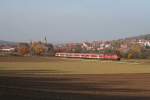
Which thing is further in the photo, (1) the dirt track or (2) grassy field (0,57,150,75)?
(2) grassy field (0,57,150,75)

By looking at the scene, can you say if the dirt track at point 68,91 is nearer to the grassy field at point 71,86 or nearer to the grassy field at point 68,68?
the grassy field at point 71,86

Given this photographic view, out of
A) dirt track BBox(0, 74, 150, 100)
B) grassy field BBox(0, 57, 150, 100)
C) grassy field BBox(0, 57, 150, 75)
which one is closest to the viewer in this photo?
dirt track BBox(0, 74, 150, 100)

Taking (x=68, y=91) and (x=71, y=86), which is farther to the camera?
(x=71, y=86)

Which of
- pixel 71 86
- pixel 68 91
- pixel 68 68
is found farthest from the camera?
pixel 68 68

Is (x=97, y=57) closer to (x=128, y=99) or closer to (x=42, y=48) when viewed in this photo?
(x=42, y=48)

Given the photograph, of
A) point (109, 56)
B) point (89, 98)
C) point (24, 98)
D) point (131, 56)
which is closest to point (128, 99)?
point (89, 98)

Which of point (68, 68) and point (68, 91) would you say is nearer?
point (68, 91)

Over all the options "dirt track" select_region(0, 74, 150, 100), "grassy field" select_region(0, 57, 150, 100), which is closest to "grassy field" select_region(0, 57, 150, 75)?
"grassy field" select_region(0, 57, 150, 100)

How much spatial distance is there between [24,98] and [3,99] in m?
1.30

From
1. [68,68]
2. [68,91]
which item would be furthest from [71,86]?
[68,68]

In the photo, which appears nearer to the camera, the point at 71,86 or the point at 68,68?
the point at 71,86

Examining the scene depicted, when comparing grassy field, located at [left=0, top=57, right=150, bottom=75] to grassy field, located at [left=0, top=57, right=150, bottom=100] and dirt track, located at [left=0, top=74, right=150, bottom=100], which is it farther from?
dirt track, located at [left=0, top=74, right=150, bottom=100]

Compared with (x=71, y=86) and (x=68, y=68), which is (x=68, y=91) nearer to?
(x=71, y=86)

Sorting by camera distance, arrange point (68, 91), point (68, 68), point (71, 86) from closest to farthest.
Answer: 1. point (68, 91)
2. point (71, 86)
3. point (68, 68)
